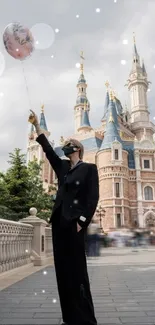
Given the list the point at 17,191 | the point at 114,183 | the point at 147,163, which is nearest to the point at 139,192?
the point at 114,183

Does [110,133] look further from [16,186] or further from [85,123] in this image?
[16,186]

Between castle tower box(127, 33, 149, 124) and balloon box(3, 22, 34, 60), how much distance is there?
55375 millimetres

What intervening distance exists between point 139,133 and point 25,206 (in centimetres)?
4251

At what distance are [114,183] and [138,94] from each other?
78.8 ft

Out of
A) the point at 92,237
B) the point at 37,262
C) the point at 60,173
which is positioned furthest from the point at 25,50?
the point at 92,237

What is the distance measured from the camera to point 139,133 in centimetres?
5872

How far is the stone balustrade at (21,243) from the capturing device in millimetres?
6041

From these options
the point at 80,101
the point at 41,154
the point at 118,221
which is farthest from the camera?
the point at 80,101

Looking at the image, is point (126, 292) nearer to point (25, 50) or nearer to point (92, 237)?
point (25, 50)

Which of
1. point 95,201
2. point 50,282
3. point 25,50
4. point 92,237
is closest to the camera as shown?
point 95,201

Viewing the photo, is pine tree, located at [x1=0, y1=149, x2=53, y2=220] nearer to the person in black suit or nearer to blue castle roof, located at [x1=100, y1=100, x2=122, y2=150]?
the person in black suit

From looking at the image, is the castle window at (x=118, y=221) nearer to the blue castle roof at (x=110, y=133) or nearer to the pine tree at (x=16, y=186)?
the blue castle roof at (x=110, y=133)

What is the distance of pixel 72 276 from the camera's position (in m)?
2.47

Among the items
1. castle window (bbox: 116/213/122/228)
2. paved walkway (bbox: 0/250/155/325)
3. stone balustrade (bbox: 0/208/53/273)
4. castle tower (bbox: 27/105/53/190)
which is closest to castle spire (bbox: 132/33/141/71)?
castle tower (bbox: 27/105/53/190)
